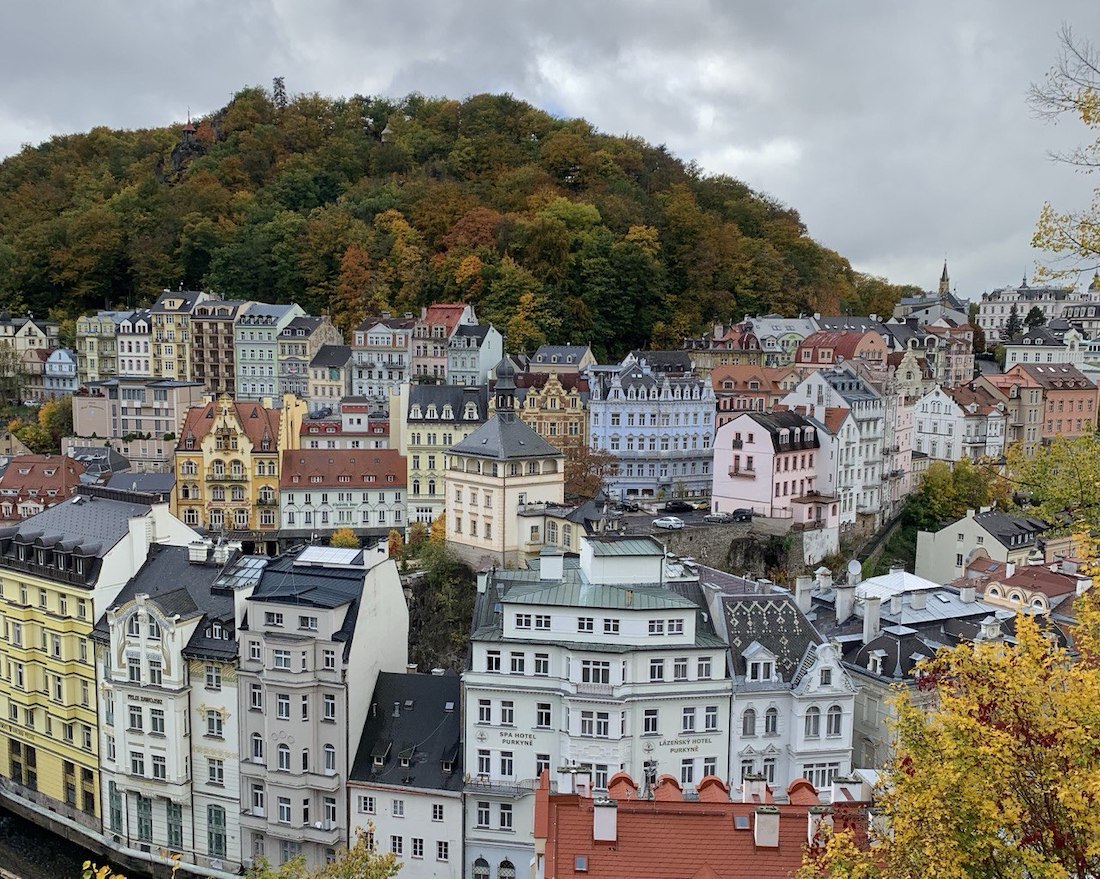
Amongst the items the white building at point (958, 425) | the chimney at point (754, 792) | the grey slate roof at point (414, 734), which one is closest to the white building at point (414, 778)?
the grey slate roof at point (414, 734)

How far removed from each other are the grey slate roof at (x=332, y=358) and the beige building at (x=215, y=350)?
403 inches

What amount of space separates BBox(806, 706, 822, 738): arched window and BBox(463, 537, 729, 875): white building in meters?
2.31

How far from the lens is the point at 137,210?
109 metres

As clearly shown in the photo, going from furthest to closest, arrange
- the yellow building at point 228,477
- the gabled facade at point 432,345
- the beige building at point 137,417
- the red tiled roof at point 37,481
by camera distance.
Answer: the gabled facade at point 432,345 → the beige building at point 137,417 → the yellow building at point 228,477 → the red tiled roof at point 37,481

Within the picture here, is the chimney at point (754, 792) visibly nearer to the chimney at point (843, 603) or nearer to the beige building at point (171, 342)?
the chimney at point (843, 603)

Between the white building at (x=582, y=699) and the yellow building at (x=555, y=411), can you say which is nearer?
the white building at (x=582, y=699)

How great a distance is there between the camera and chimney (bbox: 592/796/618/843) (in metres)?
22.7

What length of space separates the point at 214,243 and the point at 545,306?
114 feet

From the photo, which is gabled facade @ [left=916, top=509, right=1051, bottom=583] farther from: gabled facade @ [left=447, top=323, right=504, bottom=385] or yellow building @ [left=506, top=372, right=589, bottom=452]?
gabled facade @ [left=447, top=323, right=504, bottom=385]

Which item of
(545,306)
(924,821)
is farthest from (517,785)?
(545,306)

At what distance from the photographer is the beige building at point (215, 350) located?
300ft

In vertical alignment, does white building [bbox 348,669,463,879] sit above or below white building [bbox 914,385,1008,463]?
below

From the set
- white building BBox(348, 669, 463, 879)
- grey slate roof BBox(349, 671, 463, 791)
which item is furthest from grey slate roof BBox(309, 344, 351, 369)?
white building BBox(348, 669, 463, 879)

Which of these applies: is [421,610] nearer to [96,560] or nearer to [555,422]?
[96,560]
